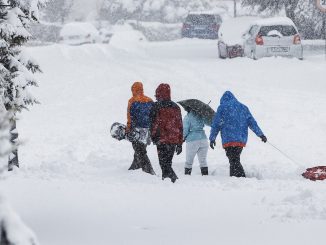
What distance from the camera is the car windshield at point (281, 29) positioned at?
23.8 metres

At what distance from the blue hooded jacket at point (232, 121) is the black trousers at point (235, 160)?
5.3 inches

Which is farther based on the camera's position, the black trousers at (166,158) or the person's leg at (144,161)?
the person's leg at (144,161)

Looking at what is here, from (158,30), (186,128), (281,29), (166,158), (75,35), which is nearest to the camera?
(166,158)

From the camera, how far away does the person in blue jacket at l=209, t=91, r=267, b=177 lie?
10.2 metres

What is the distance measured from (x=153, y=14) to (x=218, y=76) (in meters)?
46.9

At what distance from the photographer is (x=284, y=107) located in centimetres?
1708

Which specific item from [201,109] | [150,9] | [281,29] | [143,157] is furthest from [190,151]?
[150,9]

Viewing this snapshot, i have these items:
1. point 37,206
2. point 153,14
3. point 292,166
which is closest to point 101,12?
point 153,14

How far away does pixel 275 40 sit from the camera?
77.6ft

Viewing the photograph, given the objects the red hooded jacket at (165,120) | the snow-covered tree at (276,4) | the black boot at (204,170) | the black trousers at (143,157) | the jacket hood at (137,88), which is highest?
the snow-covered tree at (276,4)

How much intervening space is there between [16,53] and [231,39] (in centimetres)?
1658

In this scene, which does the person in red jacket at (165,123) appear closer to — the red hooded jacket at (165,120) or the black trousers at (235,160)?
the red hooded jacket at (165,120)

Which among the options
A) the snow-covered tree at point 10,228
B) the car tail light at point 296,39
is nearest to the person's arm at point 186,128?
the snow-covered tree at point 10,228

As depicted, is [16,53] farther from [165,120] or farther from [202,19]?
[202,19]
